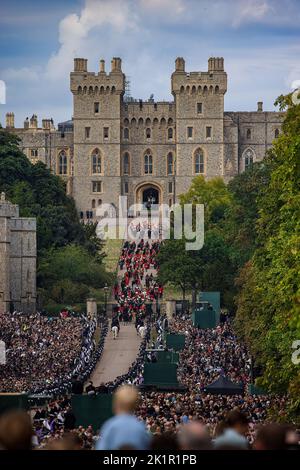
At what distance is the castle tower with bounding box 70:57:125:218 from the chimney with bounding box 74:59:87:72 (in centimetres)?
8

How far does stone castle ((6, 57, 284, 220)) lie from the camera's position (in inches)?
4397

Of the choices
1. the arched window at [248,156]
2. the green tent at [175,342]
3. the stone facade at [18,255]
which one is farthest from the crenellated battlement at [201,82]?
the green tent at [175,342]

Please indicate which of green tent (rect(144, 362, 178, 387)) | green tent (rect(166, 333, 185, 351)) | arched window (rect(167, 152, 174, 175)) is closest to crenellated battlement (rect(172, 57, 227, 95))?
arched window (rect(167, 152, 174, 175))

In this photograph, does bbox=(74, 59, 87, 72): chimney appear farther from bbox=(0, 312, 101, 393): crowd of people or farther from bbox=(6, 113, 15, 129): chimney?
bbox=(0, 312, 101, 393): crowd of people

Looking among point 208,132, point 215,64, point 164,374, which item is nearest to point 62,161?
point 208,132

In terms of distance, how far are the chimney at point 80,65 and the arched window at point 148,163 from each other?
8.51 metres

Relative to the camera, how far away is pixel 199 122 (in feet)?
366

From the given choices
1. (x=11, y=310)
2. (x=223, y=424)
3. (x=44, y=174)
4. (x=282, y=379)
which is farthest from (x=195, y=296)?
(x=223, y=424)

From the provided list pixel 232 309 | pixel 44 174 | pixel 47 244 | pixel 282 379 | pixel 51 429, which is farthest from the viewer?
pixel 44 174

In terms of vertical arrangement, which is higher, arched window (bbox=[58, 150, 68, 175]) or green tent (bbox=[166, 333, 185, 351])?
arched window (bbox=[58, 150, 68, 175])

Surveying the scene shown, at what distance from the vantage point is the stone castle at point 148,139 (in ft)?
366

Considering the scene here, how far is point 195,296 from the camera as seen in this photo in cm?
6825

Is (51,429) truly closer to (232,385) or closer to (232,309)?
(232,385)
